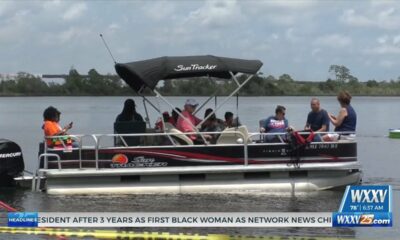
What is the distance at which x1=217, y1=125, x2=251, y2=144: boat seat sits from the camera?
12.3 meters

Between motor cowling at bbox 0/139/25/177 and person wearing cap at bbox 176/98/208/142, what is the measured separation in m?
3.15

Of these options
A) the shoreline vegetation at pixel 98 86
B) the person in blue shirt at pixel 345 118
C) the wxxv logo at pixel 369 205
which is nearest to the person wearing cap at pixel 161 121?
the person in blue shirt at pixel 345 118

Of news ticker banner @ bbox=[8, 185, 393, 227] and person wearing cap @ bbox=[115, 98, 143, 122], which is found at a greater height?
person wearing cap @ bbox=[115, 98, 143, 122]

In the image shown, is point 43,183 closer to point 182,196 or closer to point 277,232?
point 182,196

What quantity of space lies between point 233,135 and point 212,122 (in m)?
0.81

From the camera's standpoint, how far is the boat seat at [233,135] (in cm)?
1234

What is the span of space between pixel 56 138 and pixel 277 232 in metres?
4.75

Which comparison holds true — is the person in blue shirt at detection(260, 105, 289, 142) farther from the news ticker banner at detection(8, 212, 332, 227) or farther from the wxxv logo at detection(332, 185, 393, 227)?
the wxxv logo at detection(332, 185, 393, 227)

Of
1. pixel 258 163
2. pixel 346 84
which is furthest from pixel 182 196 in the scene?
pixel 346 84

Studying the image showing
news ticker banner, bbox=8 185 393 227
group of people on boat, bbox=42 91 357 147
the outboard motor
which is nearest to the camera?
news ticker banner, bbox=8 185 393 227

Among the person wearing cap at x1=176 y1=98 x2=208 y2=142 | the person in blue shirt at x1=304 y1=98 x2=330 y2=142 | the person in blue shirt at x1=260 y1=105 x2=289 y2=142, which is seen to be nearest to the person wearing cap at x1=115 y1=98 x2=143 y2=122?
the person wearing cap at x1=176 y1=98 x2=208 y2=142

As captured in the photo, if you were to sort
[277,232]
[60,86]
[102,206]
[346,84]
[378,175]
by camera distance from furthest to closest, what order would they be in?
[60,86]
[346,84]
[378,175]
[102,206]
[277,232]

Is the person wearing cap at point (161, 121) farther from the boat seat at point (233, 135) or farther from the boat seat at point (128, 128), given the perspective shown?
the boat seat at point (233, 135)

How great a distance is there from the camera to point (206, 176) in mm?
12461
